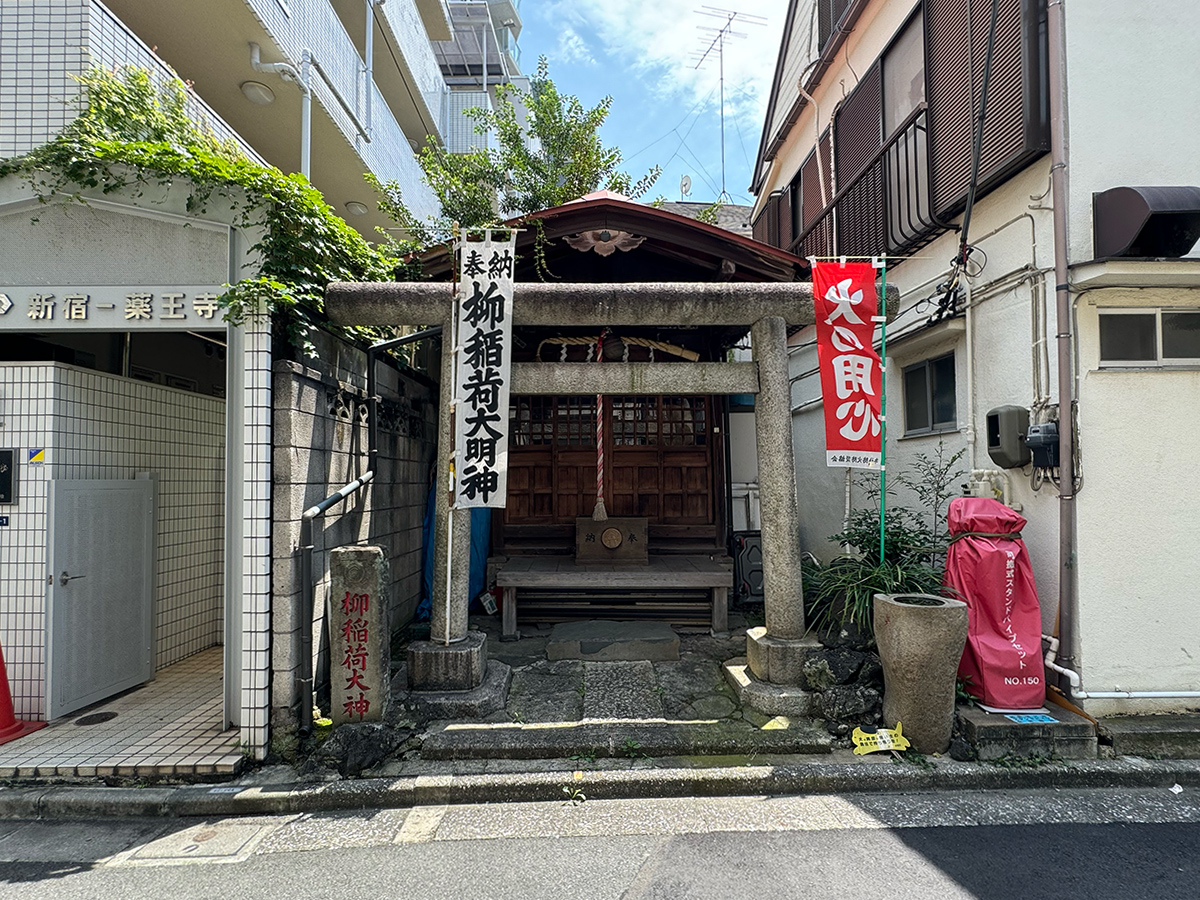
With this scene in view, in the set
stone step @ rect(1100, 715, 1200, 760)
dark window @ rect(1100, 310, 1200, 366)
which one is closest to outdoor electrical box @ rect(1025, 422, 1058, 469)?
dark window @ rect(1100, 310, 1200, 366)

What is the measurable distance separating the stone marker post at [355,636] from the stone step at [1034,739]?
5280mm

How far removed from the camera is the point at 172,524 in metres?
6.99

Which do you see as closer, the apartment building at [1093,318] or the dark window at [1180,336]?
the apartment building at [1093,318]

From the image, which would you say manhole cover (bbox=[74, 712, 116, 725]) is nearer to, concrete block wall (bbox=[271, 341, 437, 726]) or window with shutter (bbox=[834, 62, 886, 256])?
concrete block wall (bbox=[271, 341, 437, 726])

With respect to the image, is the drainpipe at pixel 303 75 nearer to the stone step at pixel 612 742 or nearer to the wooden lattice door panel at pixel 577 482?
the wooden lattice door panel at pixel 577 482

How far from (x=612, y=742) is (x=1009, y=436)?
15.8ft

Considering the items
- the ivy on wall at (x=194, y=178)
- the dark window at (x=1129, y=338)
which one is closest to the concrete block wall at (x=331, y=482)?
the ivy on wall at (x=194, y=178)

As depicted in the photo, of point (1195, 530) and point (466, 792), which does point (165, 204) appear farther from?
point (1195, 530)

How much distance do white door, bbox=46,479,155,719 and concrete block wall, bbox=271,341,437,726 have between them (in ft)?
7.72

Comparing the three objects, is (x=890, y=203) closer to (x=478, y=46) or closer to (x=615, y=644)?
(x=615, y=644)

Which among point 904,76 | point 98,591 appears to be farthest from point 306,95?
point 904,76

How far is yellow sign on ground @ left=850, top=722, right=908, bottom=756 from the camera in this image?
4.88 meters

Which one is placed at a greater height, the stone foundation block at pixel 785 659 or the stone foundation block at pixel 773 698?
the stone foundation block at pixel 785 659

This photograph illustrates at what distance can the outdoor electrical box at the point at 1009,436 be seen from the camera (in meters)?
5.46
